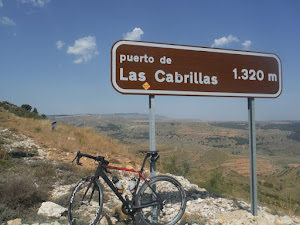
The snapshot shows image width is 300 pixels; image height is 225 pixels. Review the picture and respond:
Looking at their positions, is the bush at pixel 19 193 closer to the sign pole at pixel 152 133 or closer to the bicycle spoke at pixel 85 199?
the bicycle spoke at pixel 85 199

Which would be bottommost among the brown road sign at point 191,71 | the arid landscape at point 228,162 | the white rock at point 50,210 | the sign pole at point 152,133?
the arid landscape at point 228,162

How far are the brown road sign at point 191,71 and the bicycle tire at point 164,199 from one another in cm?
144

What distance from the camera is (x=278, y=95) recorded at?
4.47 metres

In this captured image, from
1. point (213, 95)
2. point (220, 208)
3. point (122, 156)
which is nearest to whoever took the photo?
point (213, 95)

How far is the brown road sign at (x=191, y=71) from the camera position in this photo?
352 centimetres

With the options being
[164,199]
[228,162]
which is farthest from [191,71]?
[228,162]

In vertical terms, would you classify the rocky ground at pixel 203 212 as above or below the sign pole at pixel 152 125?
below

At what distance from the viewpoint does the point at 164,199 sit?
3684 mm

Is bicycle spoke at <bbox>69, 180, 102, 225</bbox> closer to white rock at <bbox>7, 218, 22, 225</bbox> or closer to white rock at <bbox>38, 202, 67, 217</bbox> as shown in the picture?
white rock at <bbox>38, 202, 67, 217</bbox>

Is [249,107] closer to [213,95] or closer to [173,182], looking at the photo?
[213,95]

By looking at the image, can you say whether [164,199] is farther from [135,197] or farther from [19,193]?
[19,193]

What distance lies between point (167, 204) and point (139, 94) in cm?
210

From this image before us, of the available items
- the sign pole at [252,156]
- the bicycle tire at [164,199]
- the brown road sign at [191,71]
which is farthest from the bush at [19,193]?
the sign pole at [252,156]

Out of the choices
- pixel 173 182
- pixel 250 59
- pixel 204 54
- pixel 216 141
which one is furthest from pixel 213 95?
pixel 216 141
